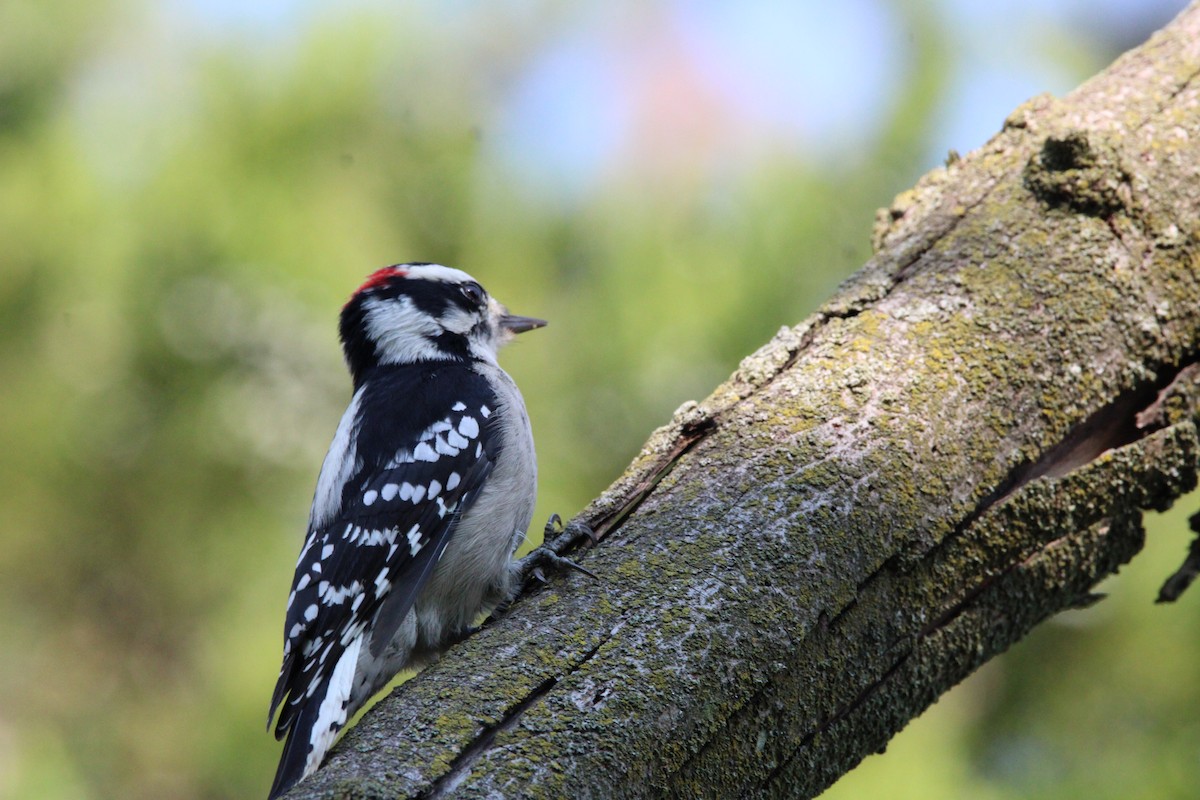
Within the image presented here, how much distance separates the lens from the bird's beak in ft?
10.7

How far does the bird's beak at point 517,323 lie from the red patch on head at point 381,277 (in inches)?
14.4

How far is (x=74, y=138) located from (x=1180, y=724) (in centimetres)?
399


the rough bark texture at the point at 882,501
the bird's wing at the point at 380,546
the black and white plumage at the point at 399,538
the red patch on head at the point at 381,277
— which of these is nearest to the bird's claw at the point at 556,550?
the rough bark texture at the point at 882,501

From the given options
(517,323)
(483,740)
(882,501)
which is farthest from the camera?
(517,323)

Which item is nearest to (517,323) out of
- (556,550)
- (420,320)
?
(420,320)

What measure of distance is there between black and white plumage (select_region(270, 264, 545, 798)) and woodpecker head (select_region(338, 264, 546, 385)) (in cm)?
15

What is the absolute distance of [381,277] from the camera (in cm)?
317

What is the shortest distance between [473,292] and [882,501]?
1.76m

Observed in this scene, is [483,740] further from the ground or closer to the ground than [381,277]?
closer to the ground

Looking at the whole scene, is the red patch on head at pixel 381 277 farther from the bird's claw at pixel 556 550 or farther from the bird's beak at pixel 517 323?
the bird's claw at pixel 556 550

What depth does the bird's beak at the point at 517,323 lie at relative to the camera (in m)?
3.26

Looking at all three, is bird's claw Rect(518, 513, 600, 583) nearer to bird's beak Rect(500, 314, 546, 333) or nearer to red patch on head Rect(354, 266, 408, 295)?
bird's beak Rect(500, 314, 546, 333)

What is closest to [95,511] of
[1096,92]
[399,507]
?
[399,507]

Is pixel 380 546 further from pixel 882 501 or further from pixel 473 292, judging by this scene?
pixel 882 501
